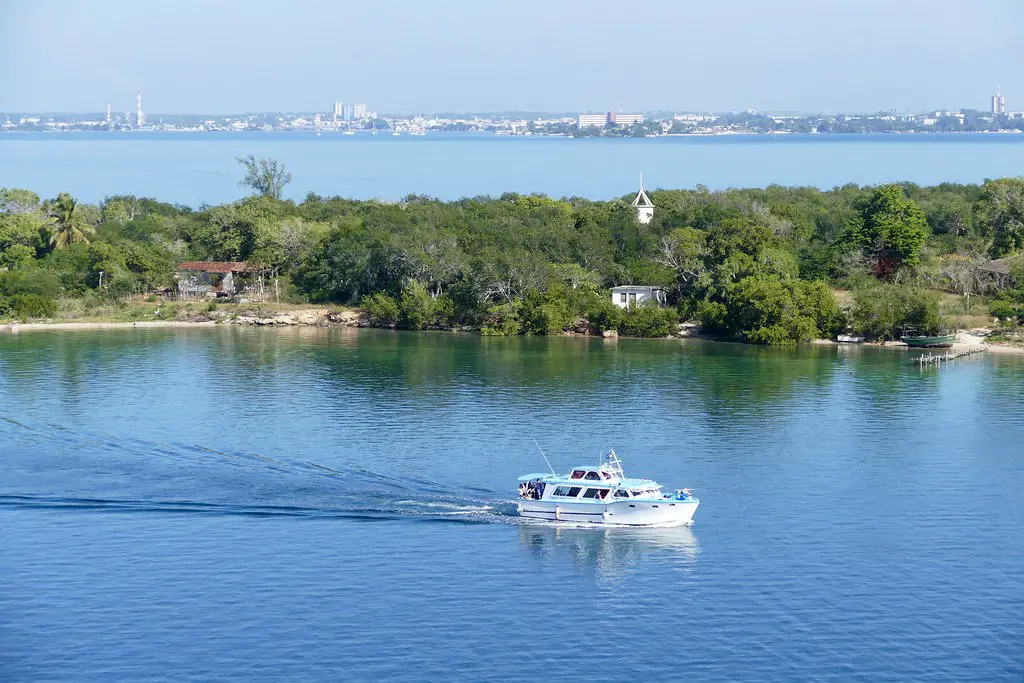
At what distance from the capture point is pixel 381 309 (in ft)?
235

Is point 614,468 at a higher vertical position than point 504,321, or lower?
lower

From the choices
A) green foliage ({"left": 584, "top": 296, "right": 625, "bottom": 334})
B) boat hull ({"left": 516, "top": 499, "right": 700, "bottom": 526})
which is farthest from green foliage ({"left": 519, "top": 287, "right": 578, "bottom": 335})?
boat hull ({"left": 516, "top": 499, "right": 700, "bottom": 526})

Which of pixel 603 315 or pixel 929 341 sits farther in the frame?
pixel 603 315

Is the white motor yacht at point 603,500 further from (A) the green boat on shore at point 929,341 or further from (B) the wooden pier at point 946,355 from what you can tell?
(A) the green boat on shore at point 929,341

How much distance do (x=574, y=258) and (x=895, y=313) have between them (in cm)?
1943

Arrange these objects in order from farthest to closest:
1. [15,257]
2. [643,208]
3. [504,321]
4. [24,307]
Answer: [643,208]
[15,257]
[24,307]
[504,321]

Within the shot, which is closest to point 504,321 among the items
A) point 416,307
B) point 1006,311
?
point 416,307

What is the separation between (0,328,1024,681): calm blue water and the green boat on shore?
A: 22.7 feet

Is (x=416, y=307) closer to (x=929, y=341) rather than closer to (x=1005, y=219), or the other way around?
(x=929, y=341)

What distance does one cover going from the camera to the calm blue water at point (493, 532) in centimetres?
2664

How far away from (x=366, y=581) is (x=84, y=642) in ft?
21.9

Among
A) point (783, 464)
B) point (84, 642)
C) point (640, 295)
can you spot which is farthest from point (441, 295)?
point (84, 642)

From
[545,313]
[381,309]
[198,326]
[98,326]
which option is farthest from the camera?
[198,326]

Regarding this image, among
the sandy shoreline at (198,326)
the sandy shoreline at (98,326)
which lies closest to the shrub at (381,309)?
the sandy shoreline at (198,326)
